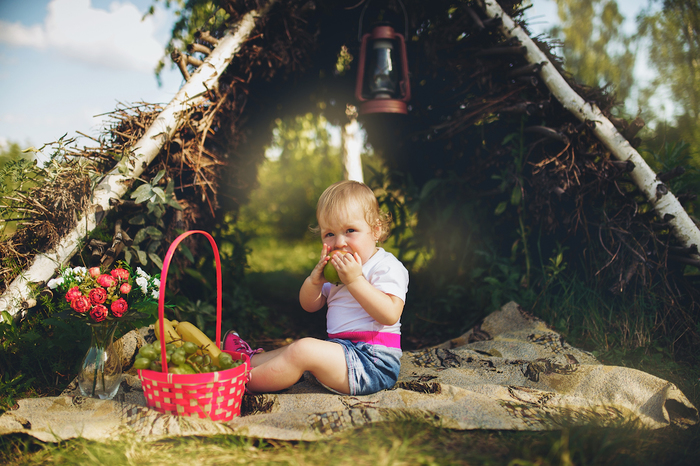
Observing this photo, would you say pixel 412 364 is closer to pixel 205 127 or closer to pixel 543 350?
pixel 543 350

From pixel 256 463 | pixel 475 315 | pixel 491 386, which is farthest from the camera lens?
pixel 475 315

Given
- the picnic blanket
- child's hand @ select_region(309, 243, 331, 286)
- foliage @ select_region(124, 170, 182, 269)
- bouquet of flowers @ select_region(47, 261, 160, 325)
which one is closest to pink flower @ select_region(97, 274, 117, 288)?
bouquet of flowers @ select_region(47, 261, 160, 325)

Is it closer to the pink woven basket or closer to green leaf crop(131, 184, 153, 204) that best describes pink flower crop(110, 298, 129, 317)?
the pink woven basket

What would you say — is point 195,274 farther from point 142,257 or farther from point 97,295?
point 97,295

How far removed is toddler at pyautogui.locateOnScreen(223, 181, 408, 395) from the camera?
210cm

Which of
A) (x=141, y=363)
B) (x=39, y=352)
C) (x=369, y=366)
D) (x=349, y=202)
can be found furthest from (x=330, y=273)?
(x=39, y=352)

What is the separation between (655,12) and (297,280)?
1580 cm

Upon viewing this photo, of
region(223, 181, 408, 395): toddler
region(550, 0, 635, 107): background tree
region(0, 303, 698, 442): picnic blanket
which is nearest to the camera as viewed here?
region(0, 303, 698, 442): picnic blanket

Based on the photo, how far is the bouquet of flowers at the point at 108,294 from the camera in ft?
6.59

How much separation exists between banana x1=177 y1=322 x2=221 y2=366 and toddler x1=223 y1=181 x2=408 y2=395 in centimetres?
25

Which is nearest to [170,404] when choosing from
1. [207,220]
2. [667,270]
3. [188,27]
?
[207,220]

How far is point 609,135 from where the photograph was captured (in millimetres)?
3041

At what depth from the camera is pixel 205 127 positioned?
3180mm

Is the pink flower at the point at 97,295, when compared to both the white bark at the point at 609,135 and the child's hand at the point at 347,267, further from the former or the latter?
the white bark at the point at 609,135
